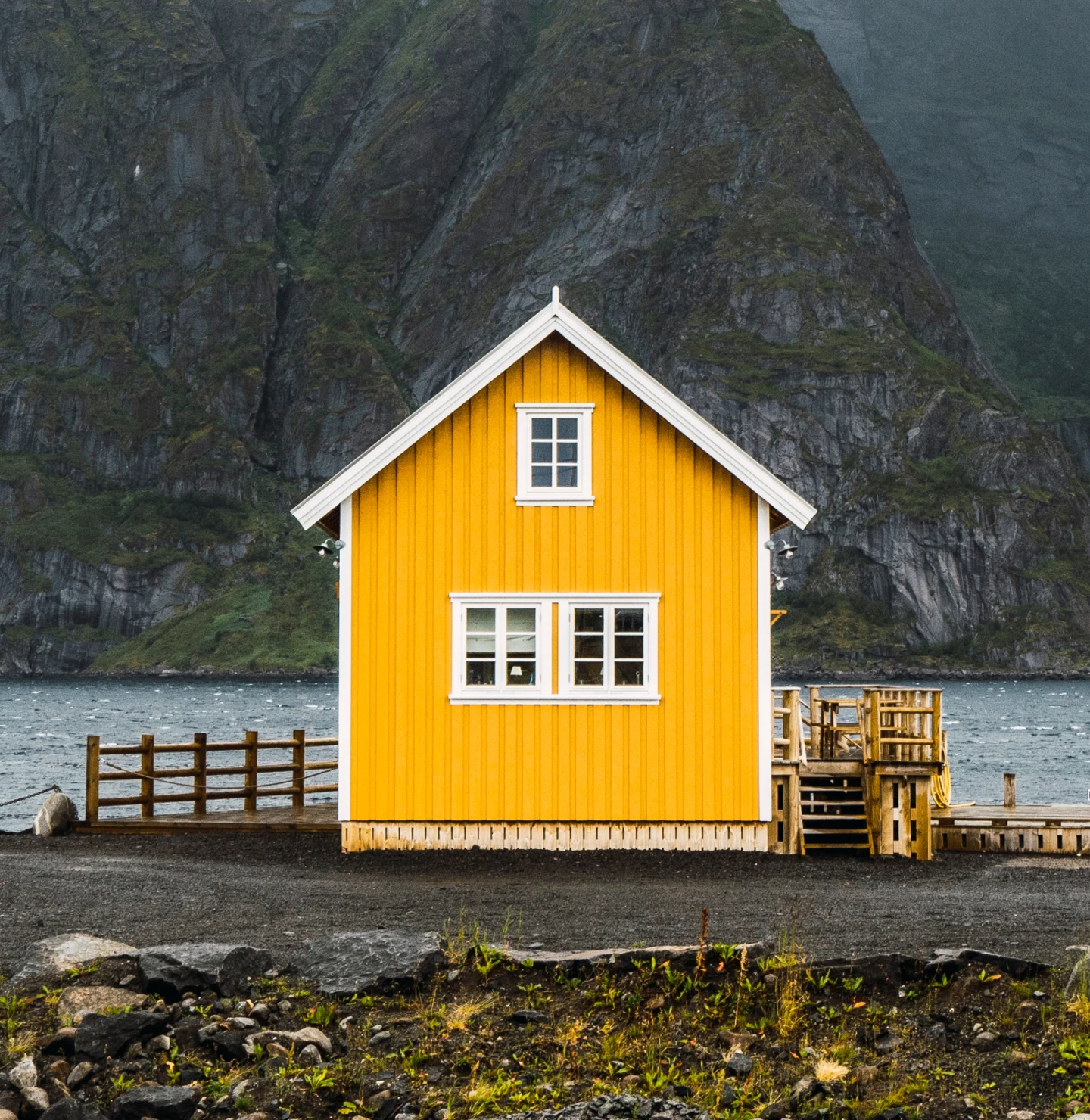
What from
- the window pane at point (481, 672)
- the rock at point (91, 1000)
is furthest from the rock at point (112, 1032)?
the window pane at point (481, 672)

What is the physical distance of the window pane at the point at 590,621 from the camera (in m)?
21.1

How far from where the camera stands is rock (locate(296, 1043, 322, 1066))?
10.0 metres

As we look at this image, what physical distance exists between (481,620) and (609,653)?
184 centimetres

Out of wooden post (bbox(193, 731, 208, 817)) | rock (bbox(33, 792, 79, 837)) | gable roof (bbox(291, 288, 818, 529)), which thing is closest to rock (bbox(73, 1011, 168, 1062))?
gable roof (bbox(291, 288, 818, 529))

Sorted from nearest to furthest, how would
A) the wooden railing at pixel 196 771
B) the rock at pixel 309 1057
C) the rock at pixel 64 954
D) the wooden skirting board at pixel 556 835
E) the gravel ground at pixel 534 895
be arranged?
the rock at pixel 309 1057
the rock at pixel 64 954
the gravel ground at pixel 534 895
the wooden skirting board at pixel 556 835
the wooden railing at pixel 196 771

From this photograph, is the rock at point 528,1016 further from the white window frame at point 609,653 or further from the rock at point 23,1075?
the white window frame at point 609,653

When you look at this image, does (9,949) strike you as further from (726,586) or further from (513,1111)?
(726,586)

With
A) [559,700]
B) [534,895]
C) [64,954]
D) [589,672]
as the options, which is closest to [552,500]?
[589,672]

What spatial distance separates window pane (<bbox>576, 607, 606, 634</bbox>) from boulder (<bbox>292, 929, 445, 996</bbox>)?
356 inches

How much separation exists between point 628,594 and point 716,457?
2.28 metres

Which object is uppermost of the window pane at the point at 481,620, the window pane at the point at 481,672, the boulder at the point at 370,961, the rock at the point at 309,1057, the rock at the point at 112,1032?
the window pane at the point at 481,620

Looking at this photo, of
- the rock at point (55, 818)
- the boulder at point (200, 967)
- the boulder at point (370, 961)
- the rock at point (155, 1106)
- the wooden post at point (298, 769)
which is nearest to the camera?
the rock at point (155, 1106)

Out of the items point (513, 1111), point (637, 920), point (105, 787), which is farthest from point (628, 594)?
point (105, 787)

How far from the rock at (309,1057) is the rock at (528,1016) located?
4.57 feet
